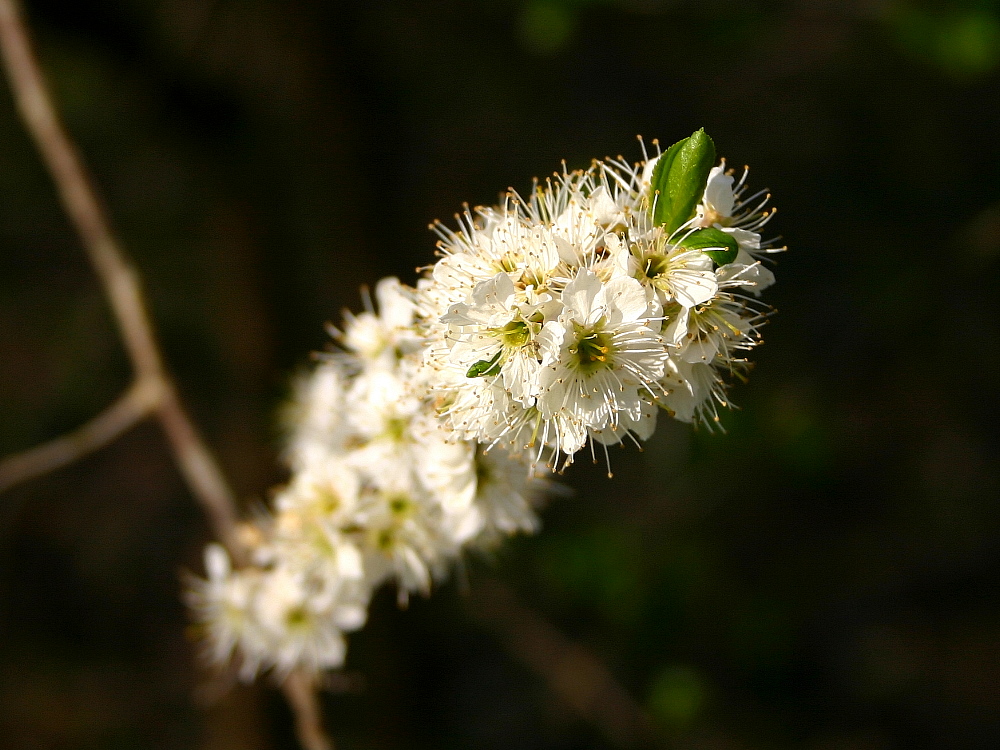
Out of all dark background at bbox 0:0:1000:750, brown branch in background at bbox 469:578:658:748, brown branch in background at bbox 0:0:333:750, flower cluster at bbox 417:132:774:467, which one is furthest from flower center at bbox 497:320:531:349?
brown branch in background at bbox 469:578:658:748

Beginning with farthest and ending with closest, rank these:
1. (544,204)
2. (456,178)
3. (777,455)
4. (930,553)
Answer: (456,178), (930,553), (777,455), (544,204)

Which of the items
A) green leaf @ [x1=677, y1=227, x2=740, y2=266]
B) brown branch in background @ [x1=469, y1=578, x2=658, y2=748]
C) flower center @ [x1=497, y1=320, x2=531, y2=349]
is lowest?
green leaf @ [x1=677, y1=227, x2=740, y2=266]

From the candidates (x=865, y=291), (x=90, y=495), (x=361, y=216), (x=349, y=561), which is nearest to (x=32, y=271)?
(x=90, y=495)

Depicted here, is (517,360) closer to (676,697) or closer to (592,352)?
(592,352)

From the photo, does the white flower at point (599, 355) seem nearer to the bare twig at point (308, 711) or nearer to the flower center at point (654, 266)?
the flower center at point (654, 266)

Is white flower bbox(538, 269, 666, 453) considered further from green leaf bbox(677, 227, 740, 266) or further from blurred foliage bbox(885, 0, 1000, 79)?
blurred foliage bbox(885, 0, 1000, 79)

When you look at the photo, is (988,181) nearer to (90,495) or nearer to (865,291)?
(865,291)

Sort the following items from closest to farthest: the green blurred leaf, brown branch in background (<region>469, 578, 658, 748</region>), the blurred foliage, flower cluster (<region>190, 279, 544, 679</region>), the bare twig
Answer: flower cluster (<region>190, 279, 544, 679</region>) < the bare twig < the blurred foliage < the green blurred leaf < brown branch in background (<region>469, 578, 658, 748</region>)
